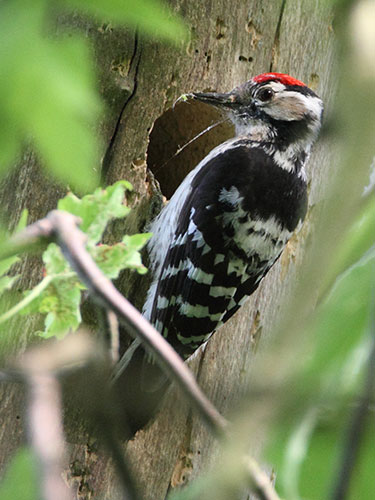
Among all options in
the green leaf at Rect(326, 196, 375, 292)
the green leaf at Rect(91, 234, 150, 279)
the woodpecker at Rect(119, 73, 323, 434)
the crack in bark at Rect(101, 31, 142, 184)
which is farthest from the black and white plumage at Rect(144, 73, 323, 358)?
the green leaf at Rect(326, 196, 375, 292)

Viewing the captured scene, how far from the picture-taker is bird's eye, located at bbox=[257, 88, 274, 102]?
9.92 ft

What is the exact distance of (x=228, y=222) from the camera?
289cm

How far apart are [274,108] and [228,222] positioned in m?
0.68

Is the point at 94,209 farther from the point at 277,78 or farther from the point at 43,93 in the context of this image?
the point at 277,78

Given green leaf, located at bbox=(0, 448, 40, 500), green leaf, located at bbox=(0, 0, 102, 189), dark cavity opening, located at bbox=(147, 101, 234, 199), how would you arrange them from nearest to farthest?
green leaf, located at bbox=(0, 448, 40, 500), green leaf, located at bbox=(0, 0, 102, 189), dark cavity opening, located at bbox=(147, 101, 234, 199)

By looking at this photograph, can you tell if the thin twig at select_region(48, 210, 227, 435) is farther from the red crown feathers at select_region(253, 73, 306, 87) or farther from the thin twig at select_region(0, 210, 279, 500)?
the red crown feathers at select_region(253, 73, 306, 87)

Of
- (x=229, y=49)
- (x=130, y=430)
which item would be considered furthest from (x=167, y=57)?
(x=130, y=430)

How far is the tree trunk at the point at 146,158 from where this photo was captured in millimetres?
2418

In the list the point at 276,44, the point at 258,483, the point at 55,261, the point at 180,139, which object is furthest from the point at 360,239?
the point at 180,139

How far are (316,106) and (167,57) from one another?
769 mm

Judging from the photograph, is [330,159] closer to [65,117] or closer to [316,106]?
[316,106]

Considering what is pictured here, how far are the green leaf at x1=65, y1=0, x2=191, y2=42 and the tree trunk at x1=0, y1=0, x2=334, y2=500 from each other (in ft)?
5.26

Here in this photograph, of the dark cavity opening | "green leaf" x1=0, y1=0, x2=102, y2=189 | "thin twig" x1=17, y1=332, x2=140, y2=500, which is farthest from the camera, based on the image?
the dark cavity opening

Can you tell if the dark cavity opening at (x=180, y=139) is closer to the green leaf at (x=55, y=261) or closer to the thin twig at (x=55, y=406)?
the green leaf at (x=55, y=261)
